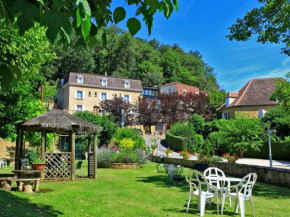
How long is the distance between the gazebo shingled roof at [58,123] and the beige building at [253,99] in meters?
29.5

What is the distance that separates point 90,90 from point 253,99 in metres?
26.2

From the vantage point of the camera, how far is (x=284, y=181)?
11.8 metres

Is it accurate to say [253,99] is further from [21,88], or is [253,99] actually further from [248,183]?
[248,183]

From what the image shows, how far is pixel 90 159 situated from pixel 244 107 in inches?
1254

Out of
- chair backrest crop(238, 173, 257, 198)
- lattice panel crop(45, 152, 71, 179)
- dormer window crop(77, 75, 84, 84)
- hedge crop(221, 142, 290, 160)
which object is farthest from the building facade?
chair backrest crop(238, 173, 257, 198)

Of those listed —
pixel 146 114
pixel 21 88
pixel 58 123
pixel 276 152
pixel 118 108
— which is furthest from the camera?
pixel 146 114

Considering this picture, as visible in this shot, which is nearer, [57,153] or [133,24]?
[133,24]

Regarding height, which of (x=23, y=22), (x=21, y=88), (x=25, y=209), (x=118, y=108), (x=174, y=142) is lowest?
(x=25, y=209)

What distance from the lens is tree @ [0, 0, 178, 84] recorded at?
59.9 inches

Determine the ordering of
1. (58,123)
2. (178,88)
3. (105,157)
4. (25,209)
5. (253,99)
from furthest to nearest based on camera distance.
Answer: (178,88), (253,99), (105,157), (58,123), (25,209)

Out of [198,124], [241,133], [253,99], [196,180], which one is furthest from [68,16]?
[253,99]

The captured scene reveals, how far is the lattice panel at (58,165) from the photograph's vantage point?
44.1ft

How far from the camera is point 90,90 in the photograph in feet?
158

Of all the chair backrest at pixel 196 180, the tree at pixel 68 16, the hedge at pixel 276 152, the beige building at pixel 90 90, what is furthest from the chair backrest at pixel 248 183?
the beige building at pixel 90 90
